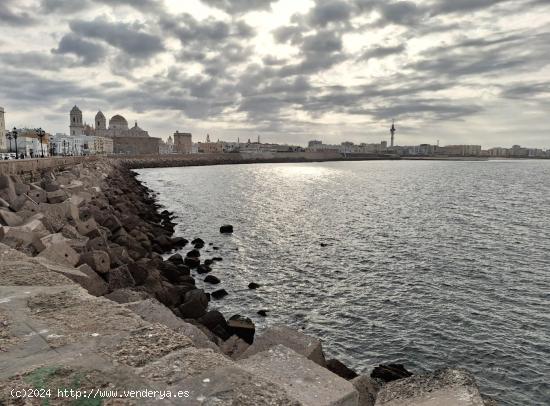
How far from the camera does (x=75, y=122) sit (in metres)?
133

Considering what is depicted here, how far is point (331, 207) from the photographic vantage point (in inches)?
1385

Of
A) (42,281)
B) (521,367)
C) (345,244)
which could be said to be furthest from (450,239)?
(42,281)

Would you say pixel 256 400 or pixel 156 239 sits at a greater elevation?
pixel 256 400

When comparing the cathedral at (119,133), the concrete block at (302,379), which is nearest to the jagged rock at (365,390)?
the concrete block at (302,379)

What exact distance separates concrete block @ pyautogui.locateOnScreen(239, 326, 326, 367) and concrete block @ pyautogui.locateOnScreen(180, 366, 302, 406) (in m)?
3.49

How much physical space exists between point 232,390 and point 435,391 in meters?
2.62

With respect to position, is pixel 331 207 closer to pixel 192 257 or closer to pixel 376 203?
pixel 376 203

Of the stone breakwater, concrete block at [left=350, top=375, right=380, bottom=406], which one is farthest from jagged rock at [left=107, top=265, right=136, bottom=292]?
concrete block at [left=350, top=375, right=380, bottom=406]

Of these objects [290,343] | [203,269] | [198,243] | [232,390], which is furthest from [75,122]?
[232,390]

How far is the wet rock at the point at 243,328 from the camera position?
30.9ft

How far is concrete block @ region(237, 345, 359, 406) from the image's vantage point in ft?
10.5

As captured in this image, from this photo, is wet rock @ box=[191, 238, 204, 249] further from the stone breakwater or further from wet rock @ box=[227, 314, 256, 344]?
the stone breakwater

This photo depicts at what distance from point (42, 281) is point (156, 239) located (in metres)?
14.7

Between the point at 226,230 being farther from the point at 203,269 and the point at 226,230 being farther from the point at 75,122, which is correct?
the point at 75,122
